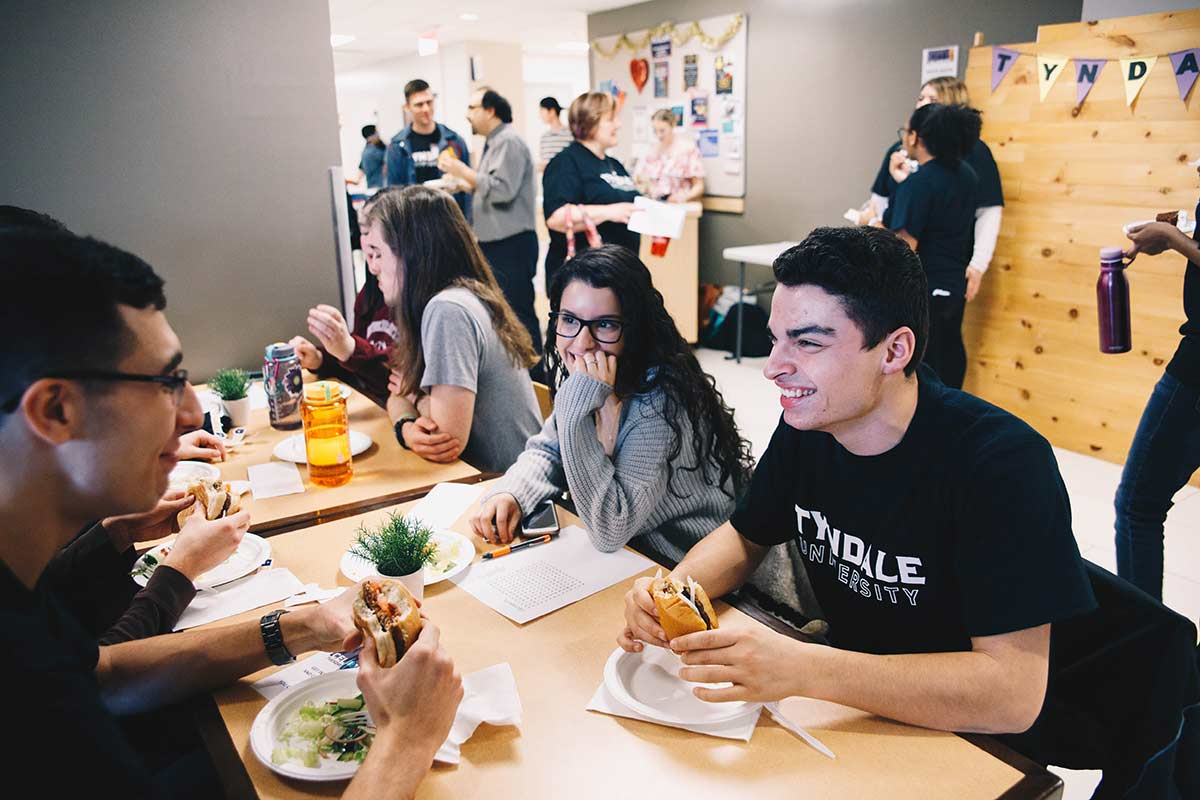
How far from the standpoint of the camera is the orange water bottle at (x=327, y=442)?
1.94 m

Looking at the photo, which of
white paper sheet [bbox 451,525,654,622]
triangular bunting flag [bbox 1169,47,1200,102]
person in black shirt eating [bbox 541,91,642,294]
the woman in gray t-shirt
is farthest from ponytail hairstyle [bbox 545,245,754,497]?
triangular bunting flag [bbox 1169,47,1200,102]

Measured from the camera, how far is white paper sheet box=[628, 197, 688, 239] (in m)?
4.45

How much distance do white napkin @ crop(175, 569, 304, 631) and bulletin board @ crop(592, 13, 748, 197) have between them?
5.69m

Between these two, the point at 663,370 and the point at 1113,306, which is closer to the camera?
the point at 663,370

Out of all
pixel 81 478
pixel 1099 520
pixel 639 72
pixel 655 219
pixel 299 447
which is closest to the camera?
pixel 81 478

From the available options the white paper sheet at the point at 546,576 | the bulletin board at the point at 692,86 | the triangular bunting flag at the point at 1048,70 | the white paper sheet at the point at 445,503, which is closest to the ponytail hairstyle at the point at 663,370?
the white paper sheet at the point at 546,576

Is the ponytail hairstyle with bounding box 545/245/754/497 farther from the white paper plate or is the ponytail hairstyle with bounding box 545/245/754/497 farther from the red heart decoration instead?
the red heart decoration

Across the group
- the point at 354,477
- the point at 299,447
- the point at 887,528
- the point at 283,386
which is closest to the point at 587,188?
the point at 283,386

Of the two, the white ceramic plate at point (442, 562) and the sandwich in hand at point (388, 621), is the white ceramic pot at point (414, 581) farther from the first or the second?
the sandwich in hand at point (388, 621)

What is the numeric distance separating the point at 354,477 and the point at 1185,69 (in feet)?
11.8

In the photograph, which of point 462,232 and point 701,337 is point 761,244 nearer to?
point 701,337

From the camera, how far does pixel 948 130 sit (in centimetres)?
365

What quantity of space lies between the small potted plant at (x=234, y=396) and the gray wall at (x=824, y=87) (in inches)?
170

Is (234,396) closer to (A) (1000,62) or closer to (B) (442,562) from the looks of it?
(B) (442,562)
